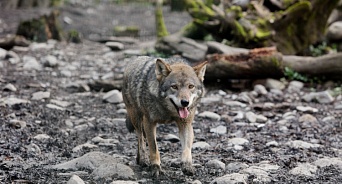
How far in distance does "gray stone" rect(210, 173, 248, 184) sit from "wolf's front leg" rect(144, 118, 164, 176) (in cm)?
72

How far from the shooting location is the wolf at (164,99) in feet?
19.5

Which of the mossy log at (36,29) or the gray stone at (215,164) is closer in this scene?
the gray stone at (215,164)

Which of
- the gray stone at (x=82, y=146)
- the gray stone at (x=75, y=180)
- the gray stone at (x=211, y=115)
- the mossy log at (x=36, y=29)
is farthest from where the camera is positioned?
the mossy log at (x=36, y=29)

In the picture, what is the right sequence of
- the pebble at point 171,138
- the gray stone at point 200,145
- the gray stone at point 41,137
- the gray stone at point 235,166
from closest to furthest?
the gray stone at point 235,166 < the gray stone at point 200,145 < the gray stone at point 41,137 < the pebble at point 171,138

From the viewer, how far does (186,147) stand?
244 inches

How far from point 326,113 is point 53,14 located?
9149 millimetres

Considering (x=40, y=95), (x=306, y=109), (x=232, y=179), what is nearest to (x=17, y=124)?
(x=40, y=95)

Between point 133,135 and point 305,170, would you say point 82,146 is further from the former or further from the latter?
point 305,170

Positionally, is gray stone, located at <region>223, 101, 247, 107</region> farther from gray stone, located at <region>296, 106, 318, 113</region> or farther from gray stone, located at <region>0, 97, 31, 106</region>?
gray stone, located at <region>0, 97, 31, 106</region>

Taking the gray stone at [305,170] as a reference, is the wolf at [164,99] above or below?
above

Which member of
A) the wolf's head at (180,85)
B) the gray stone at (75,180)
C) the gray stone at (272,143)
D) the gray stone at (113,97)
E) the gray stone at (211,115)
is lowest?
the gray stone at (113,97)

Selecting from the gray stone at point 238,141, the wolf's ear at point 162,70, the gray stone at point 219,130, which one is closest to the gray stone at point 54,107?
the gray stone at point 219,130

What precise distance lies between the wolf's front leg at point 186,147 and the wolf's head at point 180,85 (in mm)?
267

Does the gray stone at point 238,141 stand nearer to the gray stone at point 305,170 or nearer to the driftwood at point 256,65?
the gray stone at point 305,170
